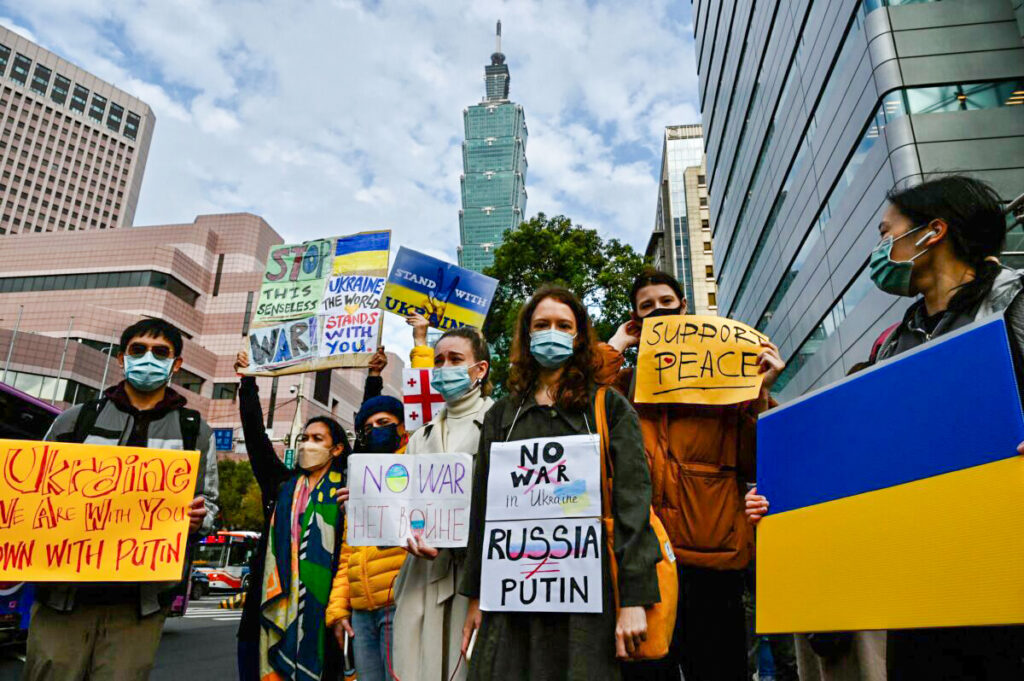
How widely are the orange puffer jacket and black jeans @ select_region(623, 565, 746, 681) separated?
84 mm

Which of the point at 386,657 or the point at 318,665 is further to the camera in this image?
the point at 318,665

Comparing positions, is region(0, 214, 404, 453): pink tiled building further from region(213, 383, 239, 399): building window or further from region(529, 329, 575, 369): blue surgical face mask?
region(529, 329, 575, 369): blue surgical face mask

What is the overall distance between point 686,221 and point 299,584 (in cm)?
5378

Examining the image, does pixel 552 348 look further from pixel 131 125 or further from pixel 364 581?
pixel 131 125

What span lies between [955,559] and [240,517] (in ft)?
136

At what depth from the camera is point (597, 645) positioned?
6.56ft

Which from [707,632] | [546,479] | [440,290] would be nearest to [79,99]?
[440,290]

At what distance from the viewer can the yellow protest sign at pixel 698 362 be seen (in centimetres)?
291

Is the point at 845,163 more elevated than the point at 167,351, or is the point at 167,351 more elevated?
the point at 845,163

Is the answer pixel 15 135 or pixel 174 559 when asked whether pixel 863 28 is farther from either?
pixel 15 135

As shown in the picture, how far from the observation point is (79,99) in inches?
4208

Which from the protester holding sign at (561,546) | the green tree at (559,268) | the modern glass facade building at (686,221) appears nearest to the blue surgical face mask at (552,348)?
the protester holding sign at (561,546)

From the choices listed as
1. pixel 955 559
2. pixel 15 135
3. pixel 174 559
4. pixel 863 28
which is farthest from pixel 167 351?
pixel 15 135

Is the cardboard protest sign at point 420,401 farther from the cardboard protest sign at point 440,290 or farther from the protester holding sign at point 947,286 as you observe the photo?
the protester holding sign at point 947,286
